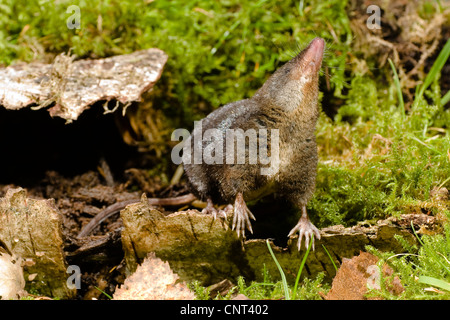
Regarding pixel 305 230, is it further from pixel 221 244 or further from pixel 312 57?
pixel 312 57

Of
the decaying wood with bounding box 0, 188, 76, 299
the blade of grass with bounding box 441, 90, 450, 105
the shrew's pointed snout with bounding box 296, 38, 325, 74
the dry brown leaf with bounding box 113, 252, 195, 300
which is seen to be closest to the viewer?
the dry brown leaf with bounding box 113, 252, 195, 300

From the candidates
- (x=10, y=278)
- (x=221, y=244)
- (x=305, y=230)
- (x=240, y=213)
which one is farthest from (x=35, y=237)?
(x=305, y=230)

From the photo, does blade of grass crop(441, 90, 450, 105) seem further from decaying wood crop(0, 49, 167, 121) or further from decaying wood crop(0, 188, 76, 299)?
decaying wood crop(0, 188, 76, 299)

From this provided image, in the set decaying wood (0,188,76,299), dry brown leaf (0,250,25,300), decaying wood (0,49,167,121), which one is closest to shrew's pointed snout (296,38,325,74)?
decaying wood (0,49,167,121)

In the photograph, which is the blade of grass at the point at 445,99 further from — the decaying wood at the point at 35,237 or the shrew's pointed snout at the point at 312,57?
the decaying wood at the point at 35,237

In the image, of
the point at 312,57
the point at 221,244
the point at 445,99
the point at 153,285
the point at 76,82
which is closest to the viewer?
the point at 153,285
